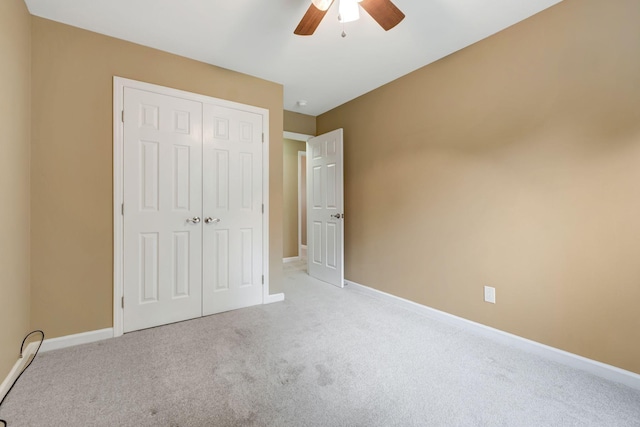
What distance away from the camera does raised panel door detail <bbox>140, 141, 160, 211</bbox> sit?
8.02 feet

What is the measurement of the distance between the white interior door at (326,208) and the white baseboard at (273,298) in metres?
0.90

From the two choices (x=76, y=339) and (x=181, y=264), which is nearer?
(x=76, y=339)

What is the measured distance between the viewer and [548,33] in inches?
79.2

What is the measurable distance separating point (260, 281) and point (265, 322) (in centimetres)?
58

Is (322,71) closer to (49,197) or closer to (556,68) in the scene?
(556,68)

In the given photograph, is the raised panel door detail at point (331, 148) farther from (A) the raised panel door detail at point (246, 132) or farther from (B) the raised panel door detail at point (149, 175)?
(B) the raised panel door detail at point (149, 175)

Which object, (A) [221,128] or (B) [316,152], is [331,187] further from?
(A) [221,128]

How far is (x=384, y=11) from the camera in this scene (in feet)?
5.65

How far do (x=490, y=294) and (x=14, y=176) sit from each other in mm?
3594

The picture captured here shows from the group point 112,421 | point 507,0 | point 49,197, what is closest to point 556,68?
point 507,0

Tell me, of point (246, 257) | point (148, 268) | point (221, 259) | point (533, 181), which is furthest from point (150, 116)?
Result: point (533, 181)

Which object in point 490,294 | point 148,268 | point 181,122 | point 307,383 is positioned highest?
point 181,122

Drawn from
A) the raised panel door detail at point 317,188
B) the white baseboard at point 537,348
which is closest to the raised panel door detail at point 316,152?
the raised panel door detail at point 317,188

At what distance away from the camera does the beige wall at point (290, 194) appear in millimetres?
5520
